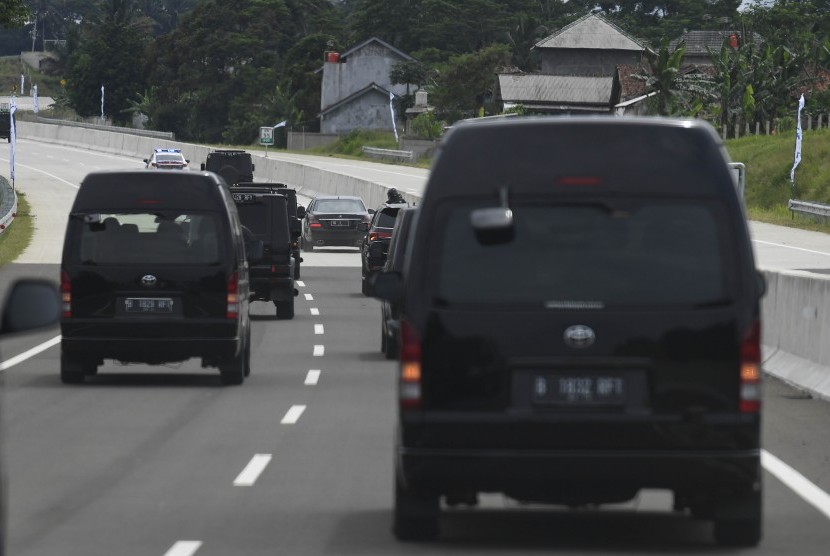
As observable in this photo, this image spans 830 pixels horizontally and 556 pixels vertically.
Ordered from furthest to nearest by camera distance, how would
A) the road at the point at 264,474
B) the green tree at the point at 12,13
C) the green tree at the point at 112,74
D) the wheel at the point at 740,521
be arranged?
the green tree at the point at 112,74 → the green tree at the point at 12,13 → the road at the point at 264,474 → the wheel at the point at 740,521

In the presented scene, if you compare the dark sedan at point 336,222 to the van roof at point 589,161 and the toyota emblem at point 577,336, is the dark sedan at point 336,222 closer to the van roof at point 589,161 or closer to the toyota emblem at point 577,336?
the van roof at point 589,161

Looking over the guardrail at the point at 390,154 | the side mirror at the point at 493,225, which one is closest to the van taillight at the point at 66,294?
the side mirror at the point at 493,225

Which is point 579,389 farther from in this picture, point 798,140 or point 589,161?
point 798,140

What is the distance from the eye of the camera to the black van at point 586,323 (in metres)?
8.22

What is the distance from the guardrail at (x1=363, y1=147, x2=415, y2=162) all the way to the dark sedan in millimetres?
54244

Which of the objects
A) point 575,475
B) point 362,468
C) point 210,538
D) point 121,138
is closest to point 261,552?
point 210,538

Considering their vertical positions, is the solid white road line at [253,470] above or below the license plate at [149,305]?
below

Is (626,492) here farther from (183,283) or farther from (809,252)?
(809,252)

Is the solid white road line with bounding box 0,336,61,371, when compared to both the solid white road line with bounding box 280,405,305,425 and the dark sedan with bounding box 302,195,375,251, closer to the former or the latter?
the solid white road line with bounding box 280,405,305,425

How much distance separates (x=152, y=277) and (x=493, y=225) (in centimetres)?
1023

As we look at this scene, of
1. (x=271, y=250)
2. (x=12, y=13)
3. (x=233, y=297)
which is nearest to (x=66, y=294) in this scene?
(x=233, y=297)

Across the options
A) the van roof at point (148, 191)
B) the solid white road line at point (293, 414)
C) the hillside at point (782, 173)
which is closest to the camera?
the solid white road line at point (293, 414)

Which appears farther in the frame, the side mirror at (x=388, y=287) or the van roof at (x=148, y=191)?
the van roof at (x=148, y=191)

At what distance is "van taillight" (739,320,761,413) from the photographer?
8.25 meters
